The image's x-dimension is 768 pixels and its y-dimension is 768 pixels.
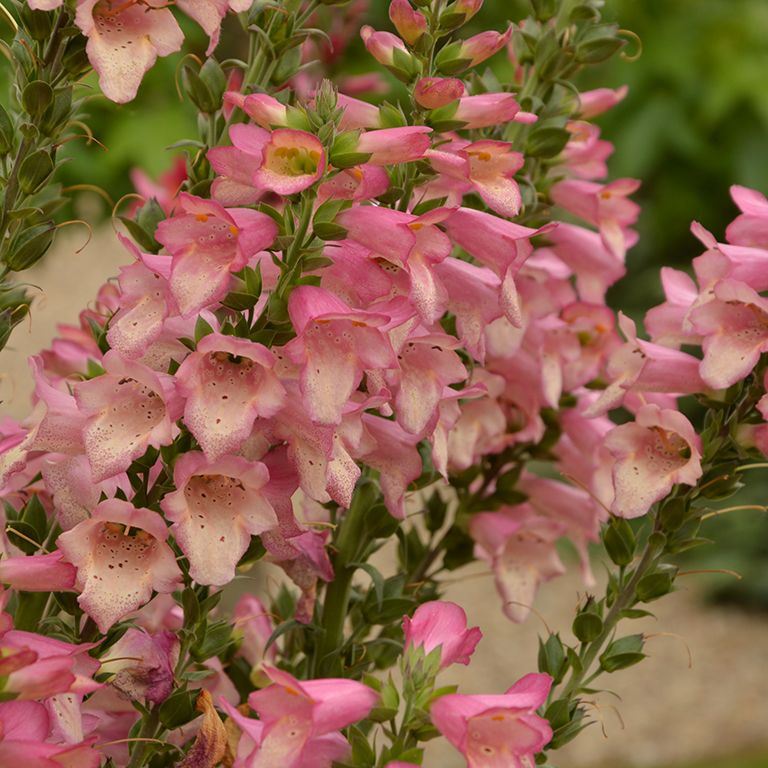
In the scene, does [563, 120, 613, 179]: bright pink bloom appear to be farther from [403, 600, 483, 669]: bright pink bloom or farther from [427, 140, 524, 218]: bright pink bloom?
[403, 600, 483, 669]: bright pink bloom

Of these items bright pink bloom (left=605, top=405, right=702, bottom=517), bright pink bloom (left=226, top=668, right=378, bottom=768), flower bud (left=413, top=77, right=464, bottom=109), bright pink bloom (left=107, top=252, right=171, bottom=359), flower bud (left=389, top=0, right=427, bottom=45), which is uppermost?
flower bud (left=389, top=0, right=427, bottom=45)

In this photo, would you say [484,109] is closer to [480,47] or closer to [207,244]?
[480,47]

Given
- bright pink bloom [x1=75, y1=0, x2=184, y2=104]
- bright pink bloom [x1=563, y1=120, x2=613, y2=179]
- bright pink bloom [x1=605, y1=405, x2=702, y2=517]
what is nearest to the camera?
bright pink bloom [x1=75, y1=0, x2=184, y2=104]

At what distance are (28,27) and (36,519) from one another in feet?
0.78

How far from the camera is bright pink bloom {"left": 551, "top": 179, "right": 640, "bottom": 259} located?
0.89 m

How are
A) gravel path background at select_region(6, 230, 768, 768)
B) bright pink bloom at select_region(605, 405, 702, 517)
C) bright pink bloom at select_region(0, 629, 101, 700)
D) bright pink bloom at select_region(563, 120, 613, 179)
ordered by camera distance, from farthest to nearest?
Answer: gravel path background at select_region(6, 230, 768, 768)
bright pink bloom at select_region(563, 120, 613, 179)
bright pink bloom at select_region(605, 405, 702, 517)
bright pink bloom at select_region(0, 629, 101, 700)

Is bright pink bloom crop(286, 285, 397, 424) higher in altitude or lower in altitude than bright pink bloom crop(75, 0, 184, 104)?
lower

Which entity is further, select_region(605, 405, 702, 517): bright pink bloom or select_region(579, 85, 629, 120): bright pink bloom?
select_region(579, 85, 629, 120): bright pink bloom

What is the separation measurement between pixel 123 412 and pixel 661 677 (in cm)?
402

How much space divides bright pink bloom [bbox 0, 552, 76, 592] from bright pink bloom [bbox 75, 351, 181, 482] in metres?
0.05

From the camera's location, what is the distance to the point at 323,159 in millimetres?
532

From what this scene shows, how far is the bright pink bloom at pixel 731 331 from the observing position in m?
0.66

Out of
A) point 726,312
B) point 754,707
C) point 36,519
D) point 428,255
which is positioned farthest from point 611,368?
point 754,707

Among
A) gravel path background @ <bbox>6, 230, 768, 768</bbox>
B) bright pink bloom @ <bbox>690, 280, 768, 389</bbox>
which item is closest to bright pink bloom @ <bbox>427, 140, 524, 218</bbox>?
bright pink bloom @ <bbox>690, 280, 768, 389</bbox>
